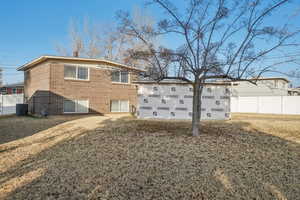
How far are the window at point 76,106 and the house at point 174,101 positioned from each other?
4.57 m

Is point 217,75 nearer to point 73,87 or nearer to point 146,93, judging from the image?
point 146,93

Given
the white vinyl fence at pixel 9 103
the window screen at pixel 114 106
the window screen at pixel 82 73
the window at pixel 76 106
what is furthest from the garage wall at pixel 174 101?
the white vinyl fence at pixel 9 103

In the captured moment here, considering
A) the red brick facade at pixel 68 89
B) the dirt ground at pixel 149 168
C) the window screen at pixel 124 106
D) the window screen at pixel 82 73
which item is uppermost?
the window screen at pixel 82 73

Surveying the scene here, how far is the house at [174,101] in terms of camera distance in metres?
11.5

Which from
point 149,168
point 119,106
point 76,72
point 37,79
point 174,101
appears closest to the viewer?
point 149,168

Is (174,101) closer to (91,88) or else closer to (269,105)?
(91,88)

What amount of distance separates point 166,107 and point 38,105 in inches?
387

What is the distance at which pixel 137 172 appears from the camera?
339cm

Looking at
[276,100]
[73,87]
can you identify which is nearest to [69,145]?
[73,87]

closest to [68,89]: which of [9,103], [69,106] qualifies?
[69,106]

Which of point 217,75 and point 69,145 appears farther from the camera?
point 217,75

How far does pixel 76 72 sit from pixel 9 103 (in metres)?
9.32

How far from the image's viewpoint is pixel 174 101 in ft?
38.1

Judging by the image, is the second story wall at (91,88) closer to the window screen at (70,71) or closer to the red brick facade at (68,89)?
the red brick facade at (68,89)
